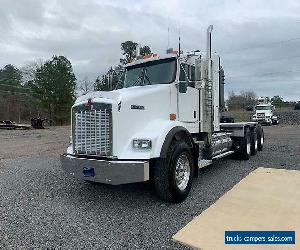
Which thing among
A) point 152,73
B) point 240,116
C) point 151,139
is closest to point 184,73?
point 152,73

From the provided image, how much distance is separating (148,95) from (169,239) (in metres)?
2.73

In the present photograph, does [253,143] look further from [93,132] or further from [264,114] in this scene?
[264,114]

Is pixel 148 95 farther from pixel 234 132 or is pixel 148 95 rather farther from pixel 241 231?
pixel 234 132

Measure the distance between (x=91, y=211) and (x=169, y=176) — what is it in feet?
4.82

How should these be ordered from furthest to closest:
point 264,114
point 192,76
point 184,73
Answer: point 264,114, point 192,76, point 184,73

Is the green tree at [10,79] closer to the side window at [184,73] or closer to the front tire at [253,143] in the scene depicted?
the front tire at [253,143]

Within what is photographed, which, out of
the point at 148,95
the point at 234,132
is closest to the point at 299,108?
the point at 234,132

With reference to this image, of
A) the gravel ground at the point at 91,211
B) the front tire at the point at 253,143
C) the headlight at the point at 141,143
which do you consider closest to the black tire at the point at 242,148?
the front tire at the point at 253,143

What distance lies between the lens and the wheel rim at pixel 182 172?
591cm

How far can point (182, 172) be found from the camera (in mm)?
6117

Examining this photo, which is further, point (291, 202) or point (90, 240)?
point (291, 202)

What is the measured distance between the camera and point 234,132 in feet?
33.2

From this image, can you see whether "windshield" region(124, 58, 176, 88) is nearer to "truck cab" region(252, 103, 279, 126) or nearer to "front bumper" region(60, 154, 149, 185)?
"front bumper" region(60, 154, 149, 185)

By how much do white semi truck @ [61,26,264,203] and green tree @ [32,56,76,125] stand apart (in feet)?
126
